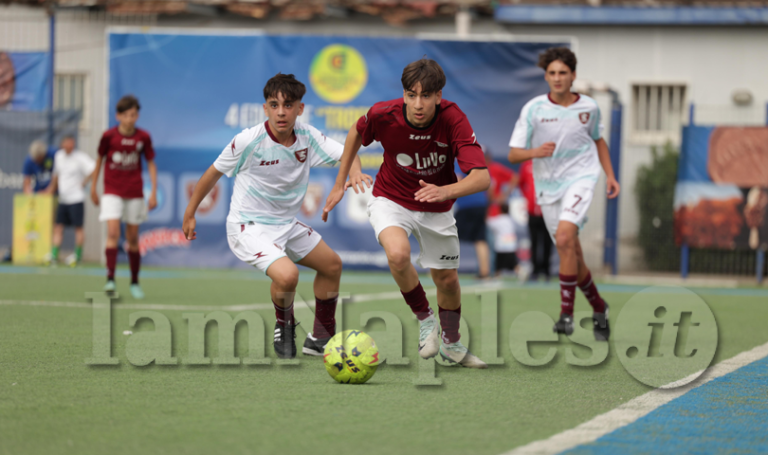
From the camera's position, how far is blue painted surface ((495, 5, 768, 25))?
1753 centimetres

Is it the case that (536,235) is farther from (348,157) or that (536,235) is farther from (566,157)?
(348,157)

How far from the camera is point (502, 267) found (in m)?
14.6

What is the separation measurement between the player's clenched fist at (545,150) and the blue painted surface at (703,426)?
2.50 metres

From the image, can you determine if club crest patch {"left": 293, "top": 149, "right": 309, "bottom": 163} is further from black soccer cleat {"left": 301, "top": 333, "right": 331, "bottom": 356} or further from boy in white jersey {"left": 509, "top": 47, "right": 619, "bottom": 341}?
boy in white jersey {"left": 509, "top": 47, "right": 619, "bottom": 341}

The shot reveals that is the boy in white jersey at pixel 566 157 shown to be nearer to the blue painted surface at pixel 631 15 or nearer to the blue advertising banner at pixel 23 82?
the blue painted surface at pixel 631 15

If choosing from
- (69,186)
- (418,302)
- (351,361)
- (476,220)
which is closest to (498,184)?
(476,220)

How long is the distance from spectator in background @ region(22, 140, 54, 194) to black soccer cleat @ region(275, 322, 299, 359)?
37.8ft

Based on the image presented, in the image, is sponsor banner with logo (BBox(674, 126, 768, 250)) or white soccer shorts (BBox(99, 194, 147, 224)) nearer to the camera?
white soccer shorts (BBox(99, 194, 147, 224))

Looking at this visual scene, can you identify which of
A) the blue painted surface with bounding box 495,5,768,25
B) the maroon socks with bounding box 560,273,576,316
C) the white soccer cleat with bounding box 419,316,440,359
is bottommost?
the white soccer cleat with bounding box 419,316,440,359

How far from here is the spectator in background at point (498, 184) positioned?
1448 centimetres

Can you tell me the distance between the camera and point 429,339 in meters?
5.71

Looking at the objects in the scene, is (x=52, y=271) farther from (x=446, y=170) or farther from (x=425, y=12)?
(x=446, y=170)

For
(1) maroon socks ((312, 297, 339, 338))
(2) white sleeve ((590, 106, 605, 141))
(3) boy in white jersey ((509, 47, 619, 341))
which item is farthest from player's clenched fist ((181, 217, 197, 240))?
(2) white sleeve ((590, 106, 605, 141))

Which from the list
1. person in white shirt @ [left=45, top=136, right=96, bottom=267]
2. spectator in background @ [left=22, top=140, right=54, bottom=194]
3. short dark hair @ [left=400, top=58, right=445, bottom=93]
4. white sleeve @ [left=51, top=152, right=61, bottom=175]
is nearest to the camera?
short dark hair @ [left=400, top=58, right=445, bottom=93]
